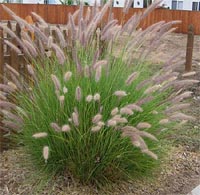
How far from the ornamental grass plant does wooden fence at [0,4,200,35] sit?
14.9m

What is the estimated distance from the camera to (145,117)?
3521 millimetres

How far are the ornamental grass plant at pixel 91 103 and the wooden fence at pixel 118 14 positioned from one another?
1490 cm

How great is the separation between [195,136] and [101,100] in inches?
83.8

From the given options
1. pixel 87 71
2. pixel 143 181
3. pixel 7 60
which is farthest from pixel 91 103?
pixel 7 60

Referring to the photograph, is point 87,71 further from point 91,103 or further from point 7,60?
point 7,60

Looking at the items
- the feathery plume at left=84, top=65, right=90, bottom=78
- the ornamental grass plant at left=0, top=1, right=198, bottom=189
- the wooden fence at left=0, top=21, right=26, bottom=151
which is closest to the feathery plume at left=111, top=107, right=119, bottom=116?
the ornamental grass plant at left=0, top=1, right=198, bottom=189

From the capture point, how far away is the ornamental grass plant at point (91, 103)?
3318 millimetres

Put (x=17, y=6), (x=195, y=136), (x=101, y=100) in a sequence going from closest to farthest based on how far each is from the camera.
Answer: (x=101, y=100) → (x=195, y=136) → (x=17, y=6)

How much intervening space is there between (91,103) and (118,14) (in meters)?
16.5

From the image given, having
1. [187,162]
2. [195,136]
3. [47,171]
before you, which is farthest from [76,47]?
[195,136]

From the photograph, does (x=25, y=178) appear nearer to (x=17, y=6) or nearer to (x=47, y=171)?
(x=47, y=171)

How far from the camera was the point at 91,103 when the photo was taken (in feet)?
10.9

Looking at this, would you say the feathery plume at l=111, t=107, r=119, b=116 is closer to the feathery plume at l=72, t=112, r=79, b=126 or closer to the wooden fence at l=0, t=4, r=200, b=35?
the feathery plume at l=72, t=112, r=79, b=126

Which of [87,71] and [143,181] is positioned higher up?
[87,71]
